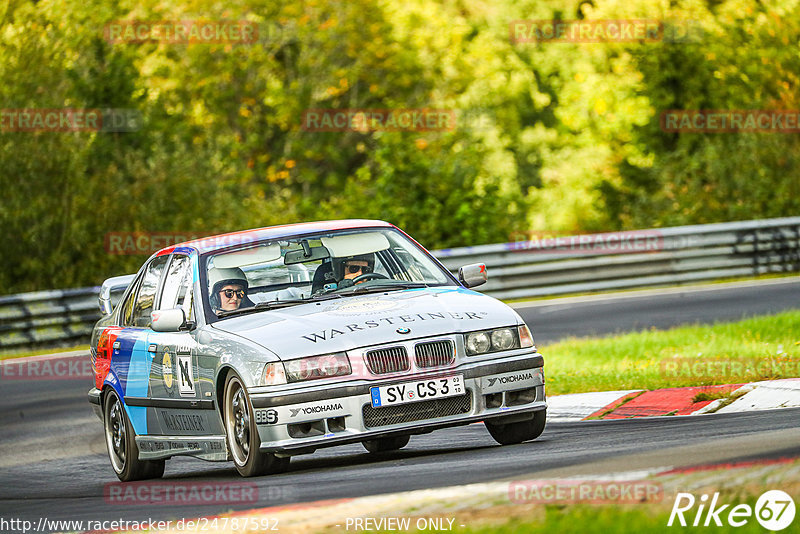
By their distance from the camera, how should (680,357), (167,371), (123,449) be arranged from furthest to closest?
(680,357)
(123,449)
(167,371)

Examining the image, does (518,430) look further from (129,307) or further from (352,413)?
(129,307)

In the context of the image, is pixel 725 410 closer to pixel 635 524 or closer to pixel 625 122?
pixel 635 524

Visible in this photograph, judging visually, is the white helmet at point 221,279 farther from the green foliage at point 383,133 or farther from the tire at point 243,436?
the green foliage at point 383,133

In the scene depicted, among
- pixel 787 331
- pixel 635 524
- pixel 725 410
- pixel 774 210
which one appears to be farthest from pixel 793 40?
pixel 635 524

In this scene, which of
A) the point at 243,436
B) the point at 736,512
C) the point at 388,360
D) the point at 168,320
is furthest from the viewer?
the point at 168,320

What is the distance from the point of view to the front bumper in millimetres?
8367

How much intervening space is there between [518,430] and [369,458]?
1.12 meters

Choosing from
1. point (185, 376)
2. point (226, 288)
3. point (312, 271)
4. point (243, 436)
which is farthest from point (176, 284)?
point (243, 436)

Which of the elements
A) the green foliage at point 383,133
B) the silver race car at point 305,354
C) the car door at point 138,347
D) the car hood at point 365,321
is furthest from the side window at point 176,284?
the green foliage at point 383,133

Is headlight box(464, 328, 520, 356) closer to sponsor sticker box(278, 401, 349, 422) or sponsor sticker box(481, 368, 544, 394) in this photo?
sponsor sticker box(481, 368, 544, 394)

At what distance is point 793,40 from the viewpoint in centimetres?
3400

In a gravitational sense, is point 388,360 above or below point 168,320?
below

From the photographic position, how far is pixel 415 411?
852cm

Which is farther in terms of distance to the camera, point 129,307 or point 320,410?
point 129,307
